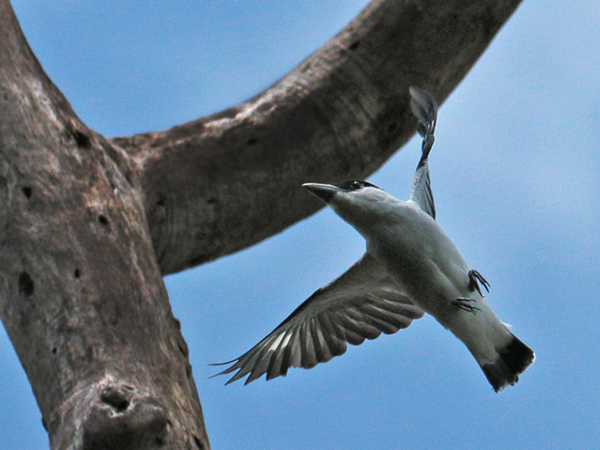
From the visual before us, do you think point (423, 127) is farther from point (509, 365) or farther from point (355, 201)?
point (509, 365)

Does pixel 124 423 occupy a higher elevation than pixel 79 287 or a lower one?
lower

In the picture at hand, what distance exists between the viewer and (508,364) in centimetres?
403

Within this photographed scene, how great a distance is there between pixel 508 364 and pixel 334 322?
1.11 meters

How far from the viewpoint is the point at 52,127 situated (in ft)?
12.6

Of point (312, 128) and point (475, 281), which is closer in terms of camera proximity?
point (475, 281)

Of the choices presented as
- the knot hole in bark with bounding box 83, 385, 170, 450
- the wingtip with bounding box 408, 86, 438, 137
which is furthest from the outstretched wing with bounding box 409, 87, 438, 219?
the knot hole in bark with bounding box 83, 385, 170, 450

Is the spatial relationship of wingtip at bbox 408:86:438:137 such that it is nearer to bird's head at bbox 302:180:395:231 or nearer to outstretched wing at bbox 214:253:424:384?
bird's head at bbox 302:180:395:231

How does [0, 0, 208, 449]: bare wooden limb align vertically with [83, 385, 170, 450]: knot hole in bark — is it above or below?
above

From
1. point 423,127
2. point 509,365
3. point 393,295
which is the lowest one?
point 509,365

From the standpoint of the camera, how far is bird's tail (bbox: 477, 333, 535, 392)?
3.99m

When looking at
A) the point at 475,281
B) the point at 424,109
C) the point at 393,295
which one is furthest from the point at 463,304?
the point at 424,109

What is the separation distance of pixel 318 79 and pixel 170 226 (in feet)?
4.00

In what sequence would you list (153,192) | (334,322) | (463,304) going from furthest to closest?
1. (334,322)
2. (153,192)
3. (463,304)

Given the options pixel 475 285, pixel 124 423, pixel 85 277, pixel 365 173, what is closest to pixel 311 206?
pixel 365 173
